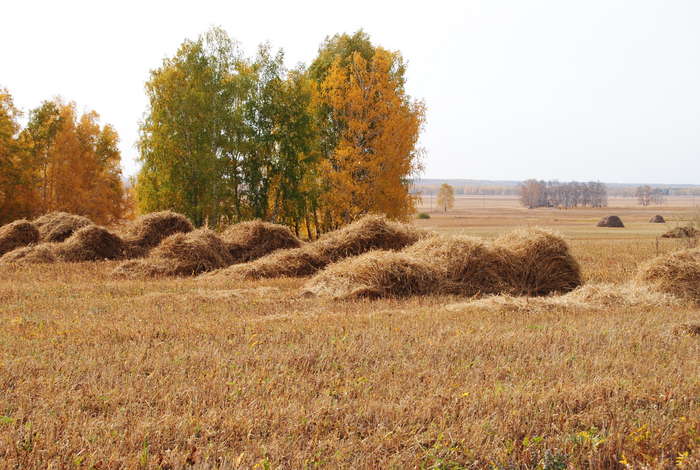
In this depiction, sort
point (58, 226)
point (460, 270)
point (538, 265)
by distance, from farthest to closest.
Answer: point (58, 226) < point (538, 265) < point (460, 270)

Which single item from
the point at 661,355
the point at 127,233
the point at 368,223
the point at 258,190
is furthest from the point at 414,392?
the point at 258,190

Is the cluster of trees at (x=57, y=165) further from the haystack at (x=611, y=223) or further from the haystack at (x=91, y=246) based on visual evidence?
the haystack at (x=611, y=223)

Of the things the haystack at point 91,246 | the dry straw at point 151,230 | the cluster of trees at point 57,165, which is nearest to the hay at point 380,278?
the dry straw at point 151,230

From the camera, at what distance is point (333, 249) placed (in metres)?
15.9

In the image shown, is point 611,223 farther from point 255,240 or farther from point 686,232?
point 255,240

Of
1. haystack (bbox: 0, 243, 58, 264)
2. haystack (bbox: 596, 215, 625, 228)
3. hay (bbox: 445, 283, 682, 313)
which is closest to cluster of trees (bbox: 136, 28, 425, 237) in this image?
haystack (bbox: 0, 243, 58, 264)

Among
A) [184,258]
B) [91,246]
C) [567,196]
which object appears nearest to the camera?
[184,258]

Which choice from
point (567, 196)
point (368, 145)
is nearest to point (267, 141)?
point (368, 145)

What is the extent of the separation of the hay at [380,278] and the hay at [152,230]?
349 inches

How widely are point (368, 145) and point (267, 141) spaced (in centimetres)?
537

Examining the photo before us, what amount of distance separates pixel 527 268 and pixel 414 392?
8523mm

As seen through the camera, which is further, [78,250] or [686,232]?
[686,232]

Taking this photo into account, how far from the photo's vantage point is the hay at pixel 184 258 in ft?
49.2

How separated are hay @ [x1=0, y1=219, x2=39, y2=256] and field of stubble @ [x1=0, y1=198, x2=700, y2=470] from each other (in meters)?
11.4
